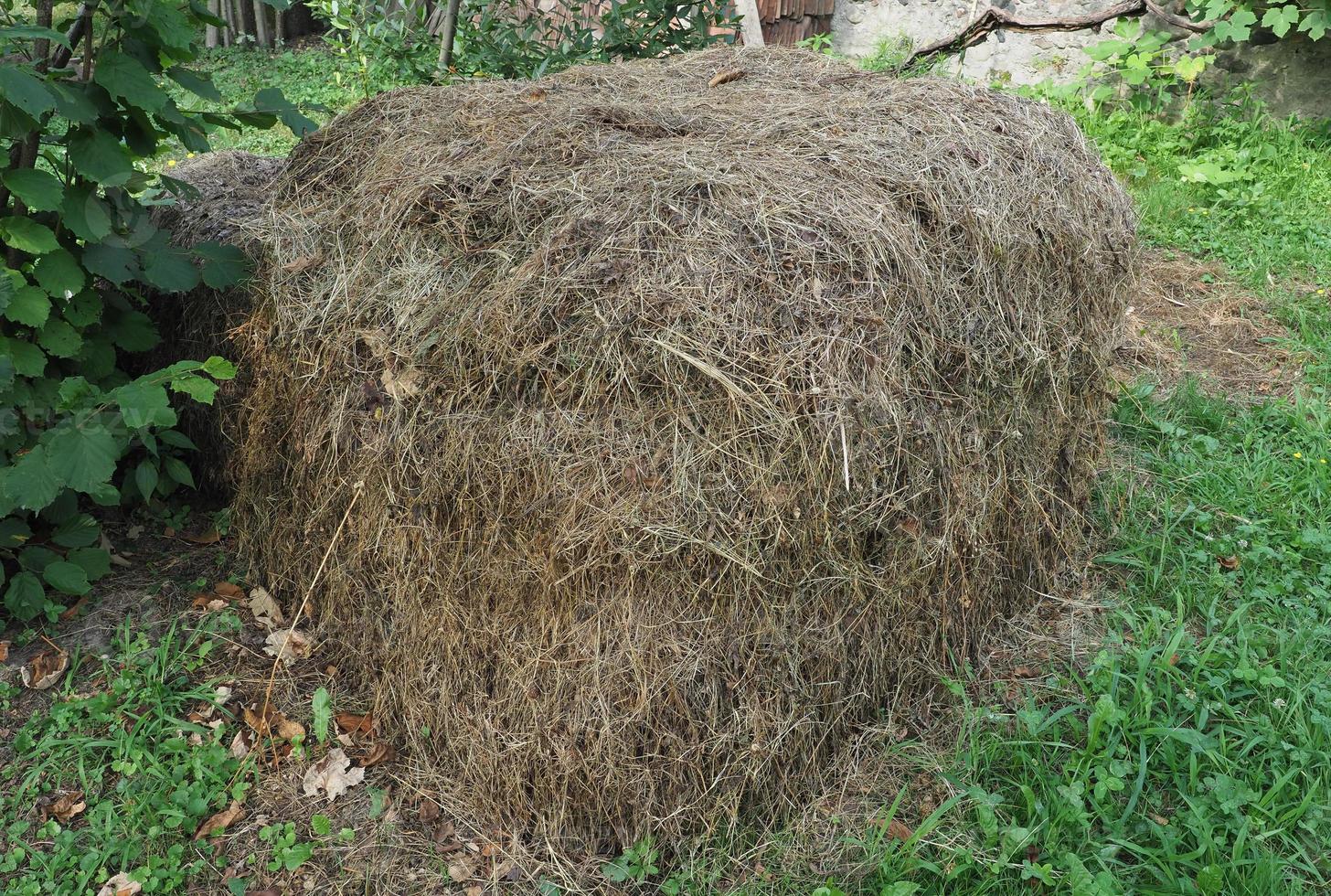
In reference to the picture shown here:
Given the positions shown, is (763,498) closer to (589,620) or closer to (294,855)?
(589,620)

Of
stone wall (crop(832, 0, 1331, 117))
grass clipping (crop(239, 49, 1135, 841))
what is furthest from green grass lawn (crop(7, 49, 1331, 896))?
stone wall (crop(832, 0, 1331, 117))

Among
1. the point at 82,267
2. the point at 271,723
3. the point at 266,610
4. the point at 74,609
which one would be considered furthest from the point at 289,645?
the point at 82,267

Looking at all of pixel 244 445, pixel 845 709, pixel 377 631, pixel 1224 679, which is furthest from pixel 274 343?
pixel 1224 679

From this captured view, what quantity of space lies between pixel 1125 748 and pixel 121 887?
2.52 m

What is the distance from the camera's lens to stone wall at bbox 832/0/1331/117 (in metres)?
6.30

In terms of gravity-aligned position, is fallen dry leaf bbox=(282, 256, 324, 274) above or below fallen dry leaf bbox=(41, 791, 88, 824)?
above

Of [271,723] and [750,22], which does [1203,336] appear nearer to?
[750,22]

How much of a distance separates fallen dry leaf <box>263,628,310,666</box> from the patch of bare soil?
362 centimetres

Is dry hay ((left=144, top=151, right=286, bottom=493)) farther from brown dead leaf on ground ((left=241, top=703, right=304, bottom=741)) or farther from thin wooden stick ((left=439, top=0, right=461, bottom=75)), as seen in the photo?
thin wooden stick ((left=439, top=0, right=461, bottom=75))

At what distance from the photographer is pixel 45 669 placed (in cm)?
277

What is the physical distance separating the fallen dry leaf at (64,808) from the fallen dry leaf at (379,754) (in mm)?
690

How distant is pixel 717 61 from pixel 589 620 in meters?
2.59

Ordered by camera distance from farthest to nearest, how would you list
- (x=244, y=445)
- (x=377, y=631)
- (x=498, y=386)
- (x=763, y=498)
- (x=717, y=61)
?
(x=717, y=61) → (x=244, y=445) → (x=377, y=631) → (x=498, y=386) → (x=763, y=498)

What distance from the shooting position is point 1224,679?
2783mm
